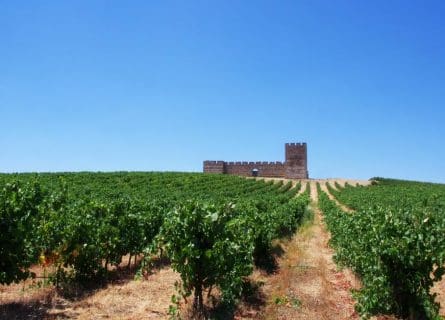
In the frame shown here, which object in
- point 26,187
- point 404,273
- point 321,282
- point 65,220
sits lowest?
point 321,282

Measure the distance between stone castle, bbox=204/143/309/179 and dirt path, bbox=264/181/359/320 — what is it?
64656 mm

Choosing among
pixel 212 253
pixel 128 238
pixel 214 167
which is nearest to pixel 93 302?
pixel 212 253

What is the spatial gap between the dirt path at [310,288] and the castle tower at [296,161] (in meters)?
64.4

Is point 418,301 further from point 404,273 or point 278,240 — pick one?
point 278,240

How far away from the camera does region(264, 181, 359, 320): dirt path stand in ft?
30.7

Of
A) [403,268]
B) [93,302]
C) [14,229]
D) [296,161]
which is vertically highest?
[296,161]

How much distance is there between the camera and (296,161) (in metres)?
82.8

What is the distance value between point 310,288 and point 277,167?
73.3 metres

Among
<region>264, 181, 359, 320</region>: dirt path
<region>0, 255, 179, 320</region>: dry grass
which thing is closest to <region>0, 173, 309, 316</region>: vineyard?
<region>0, 255, 179, 320</region>: dry grass

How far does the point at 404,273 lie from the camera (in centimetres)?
826

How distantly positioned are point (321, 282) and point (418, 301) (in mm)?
4195

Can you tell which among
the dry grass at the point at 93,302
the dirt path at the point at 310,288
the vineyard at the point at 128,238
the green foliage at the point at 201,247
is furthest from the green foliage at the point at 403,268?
the dry grass at the point at 93,302

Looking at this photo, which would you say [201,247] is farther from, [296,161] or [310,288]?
[296,161]

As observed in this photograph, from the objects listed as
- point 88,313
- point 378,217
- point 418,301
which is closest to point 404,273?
point 418,301
